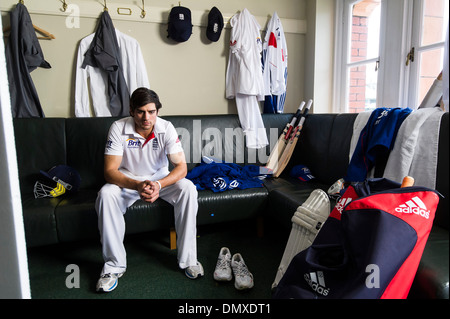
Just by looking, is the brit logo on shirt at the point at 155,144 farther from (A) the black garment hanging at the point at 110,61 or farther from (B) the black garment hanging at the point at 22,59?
(B) the black garment hanging at the point at 22,59

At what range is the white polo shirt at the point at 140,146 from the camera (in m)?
1.78

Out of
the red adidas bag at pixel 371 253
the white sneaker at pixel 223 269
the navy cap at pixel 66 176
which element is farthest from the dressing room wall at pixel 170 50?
the red adidas bag at pixel 371 253

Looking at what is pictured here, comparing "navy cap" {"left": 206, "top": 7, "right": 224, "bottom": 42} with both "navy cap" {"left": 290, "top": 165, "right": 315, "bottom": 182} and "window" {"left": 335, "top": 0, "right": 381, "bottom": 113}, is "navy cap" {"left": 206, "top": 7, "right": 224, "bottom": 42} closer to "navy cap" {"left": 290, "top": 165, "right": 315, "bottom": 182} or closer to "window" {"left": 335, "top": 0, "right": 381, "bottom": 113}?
"window" {"left": 335, "top": 0, "right": 381, "bottom": 113}

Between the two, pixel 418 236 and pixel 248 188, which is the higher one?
pixel 418 236

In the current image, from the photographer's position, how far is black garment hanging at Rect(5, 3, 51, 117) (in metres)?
2.12

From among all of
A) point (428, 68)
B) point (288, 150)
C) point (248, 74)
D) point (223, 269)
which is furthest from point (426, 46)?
point (223, 269)

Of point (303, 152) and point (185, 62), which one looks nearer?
point (303, 152)

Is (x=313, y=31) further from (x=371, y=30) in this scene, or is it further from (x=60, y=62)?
(x=60, y=62)

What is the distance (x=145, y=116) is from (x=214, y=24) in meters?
1.33

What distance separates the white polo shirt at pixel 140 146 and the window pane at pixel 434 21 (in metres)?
1.83

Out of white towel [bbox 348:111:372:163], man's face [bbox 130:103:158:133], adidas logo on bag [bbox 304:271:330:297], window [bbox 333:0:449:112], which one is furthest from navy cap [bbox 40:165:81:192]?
window [bbox 333:0:449:112]
